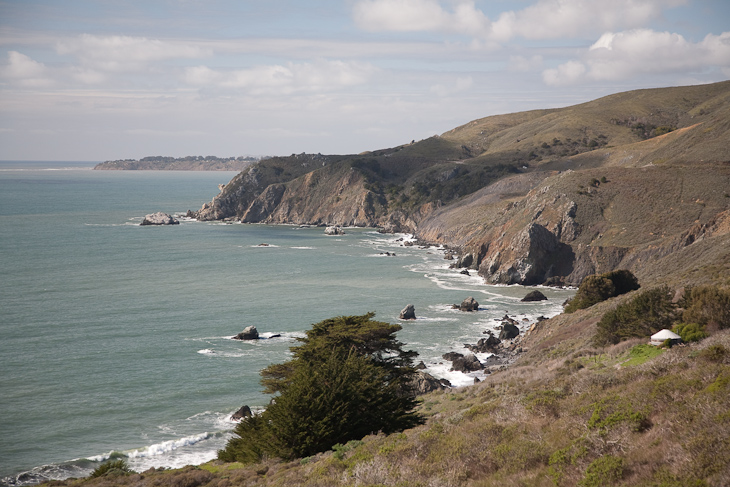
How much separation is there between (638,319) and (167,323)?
1922 inches

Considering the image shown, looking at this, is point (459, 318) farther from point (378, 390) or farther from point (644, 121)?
point (644, 121)

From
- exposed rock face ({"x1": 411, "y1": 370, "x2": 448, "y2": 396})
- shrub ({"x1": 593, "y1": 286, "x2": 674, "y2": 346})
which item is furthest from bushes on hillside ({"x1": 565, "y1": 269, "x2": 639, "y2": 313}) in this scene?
exposed rock face ({"x1": 411, "y1": 370, "x2": 448, "y2": 396})

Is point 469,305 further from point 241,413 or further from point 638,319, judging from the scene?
point 241,413

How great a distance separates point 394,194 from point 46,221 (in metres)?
97.9

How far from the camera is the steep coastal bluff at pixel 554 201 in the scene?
86.6 meters

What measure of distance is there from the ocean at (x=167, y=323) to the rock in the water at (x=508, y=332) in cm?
274

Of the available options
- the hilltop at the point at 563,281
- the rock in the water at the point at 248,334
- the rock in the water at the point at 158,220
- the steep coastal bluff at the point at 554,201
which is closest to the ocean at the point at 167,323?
the rock in the water at the point at 248,334

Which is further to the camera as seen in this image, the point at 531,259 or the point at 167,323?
the point at 531,259

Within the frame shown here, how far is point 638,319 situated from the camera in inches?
1550

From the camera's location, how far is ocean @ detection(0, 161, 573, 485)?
3903 cm

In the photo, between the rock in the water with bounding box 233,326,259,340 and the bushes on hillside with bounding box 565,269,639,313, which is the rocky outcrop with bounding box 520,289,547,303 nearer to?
the bushes on hillside with bounding box 565,269,639,313

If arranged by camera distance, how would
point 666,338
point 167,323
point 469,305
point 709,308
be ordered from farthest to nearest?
point 469,305
point 167,323
point 709,308
point 666,338

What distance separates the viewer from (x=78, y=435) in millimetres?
38844

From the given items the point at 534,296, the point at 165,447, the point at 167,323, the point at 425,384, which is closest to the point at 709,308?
the point at 425,384
